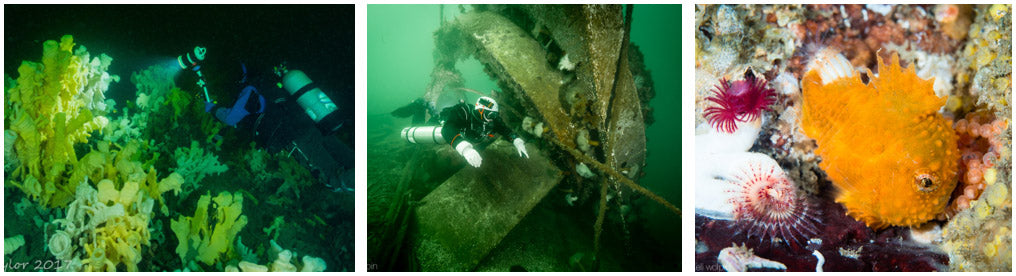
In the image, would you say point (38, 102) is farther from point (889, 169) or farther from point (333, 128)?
point (889, 169)

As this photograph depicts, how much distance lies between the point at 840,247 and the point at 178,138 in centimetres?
439

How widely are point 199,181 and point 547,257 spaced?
7.77ft

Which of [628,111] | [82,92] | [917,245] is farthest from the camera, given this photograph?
[628,111]

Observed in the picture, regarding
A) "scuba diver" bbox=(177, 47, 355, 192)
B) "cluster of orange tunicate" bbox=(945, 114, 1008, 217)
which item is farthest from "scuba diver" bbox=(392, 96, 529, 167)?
"cluster of orange tunicate" bbox=(945, 114, 1008, 217)

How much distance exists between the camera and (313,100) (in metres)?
2.36

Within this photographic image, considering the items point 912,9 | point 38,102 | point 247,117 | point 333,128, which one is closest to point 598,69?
point 333,128

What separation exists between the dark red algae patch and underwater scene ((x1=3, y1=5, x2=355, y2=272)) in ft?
8.27

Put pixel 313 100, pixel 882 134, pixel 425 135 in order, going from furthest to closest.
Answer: pixel 425 135, pixel 313 100, pixel 882 134

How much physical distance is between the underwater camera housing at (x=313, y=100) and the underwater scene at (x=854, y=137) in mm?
2435

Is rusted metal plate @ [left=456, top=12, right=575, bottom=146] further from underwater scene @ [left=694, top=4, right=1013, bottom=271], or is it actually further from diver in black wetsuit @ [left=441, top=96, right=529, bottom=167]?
underwater scene @ [left=694, top=4, right=1013, bottom=271]

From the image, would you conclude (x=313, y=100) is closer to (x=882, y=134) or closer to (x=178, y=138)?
(x=178, y=138)

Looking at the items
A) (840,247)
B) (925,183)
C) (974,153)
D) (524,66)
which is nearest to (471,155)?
(524,66)

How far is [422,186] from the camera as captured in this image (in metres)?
2.72

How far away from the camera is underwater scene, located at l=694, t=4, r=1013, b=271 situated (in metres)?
2.23
